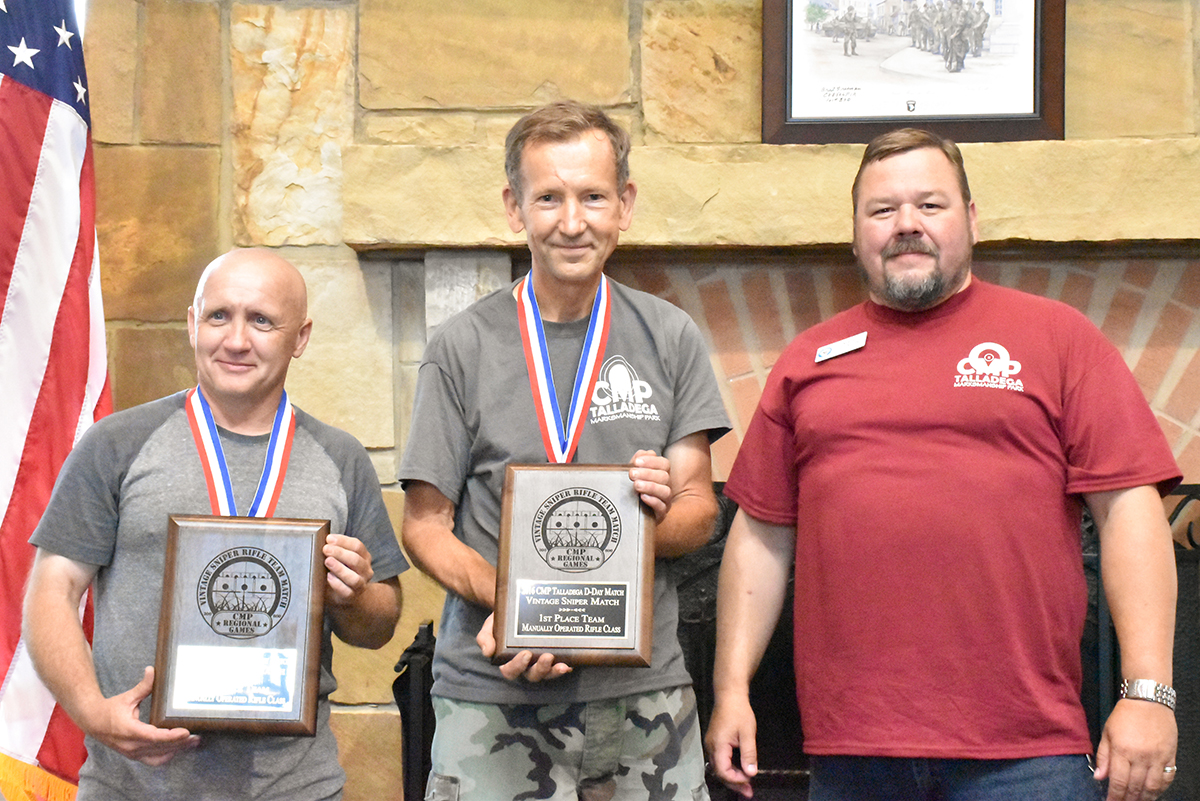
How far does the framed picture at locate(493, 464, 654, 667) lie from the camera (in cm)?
144

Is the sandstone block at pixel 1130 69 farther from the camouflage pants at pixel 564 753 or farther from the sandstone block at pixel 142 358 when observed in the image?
the sandstone block at pixel 142 358

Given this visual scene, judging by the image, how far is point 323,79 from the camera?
2.46 meters

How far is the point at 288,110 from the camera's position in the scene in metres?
2.47

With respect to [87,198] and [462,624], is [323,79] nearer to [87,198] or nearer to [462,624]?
[87,198]

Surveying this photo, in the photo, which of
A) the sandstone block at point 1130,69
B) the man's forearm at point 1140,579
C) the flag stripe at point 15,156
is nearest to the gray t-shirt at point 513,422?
the man's forearm at point 1140,579

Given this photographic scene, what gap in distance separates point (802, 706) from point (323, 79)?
5.65 feet

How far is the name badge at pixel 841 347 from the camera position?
1650 mm

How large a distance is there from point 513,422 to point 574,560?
0.23 m

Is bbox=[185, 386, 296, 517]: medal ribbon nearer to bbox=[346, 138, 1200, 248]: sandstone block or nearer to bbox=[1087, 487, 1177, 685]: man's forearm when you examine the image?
bbox=[346, 138, 1200, 248]: sandstone block

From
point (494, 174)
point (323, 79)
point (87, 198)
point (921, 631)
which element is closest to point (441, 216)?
point (494, 174)

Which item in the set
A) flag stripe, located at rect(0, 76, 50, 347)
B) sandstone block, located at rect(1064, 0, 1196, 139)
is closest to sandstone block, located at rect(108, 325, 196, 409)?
flag stripe, located at rect(0, 76, 50, 347)

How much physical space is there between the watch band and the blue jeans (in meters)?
0.12

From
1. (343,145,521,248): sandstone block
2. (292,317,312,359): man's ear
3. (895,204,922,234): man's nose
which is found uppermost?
(343,145,521,248): sandstone block

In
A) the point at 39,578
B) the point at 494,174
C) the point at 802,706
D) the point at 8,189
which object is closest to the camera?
the point at 39,578
